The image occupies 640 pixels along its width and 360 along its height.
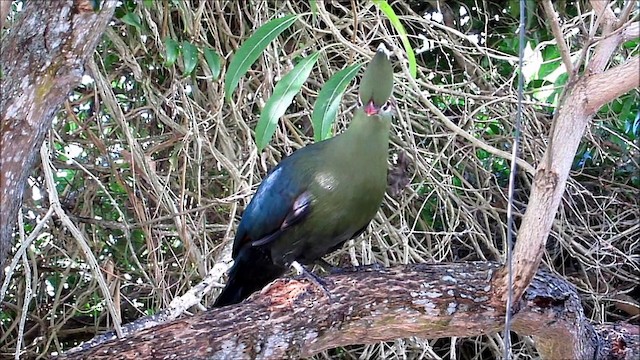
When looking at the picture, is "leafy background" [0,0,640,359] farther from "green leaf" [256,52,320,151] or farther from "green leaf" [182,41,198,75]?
"green leaf" [256,52,320,151]

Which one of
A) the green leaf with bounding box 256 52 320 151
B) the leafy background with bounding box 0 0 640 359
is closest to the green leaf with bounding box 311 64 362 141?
the green leaf with bounding box 256 52 320 151

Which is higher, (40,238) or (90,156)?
(90,156)

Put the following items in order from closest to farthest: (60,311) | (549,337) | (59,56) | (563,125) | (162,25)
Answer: (59,56), (563,125), (549,337), (162,25), (60,311)

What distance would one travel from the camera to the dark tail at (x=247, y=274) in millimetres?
1900

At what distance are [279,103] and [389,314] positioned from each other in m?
0.55

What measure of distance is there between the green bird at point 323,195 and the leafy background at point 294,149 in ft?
1.17

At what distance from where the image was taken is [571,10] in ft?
8.98

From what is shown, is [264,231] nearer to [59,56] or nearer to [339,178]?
[339,178]

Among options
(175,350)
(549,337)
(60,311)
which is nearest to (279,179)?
(175,350)

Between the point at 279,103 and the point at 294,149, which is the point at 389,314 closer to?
the point at 279,103

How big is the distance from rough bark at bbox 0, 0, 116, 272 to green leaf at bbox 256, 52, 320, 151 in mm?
628

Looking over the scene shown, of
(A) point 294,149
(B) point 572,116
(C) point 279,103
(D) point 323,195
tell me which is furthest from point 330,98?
(A) point 294,149

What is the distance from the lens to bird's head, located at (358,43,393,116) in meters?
1.58

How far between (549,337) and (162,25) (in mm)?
1394
